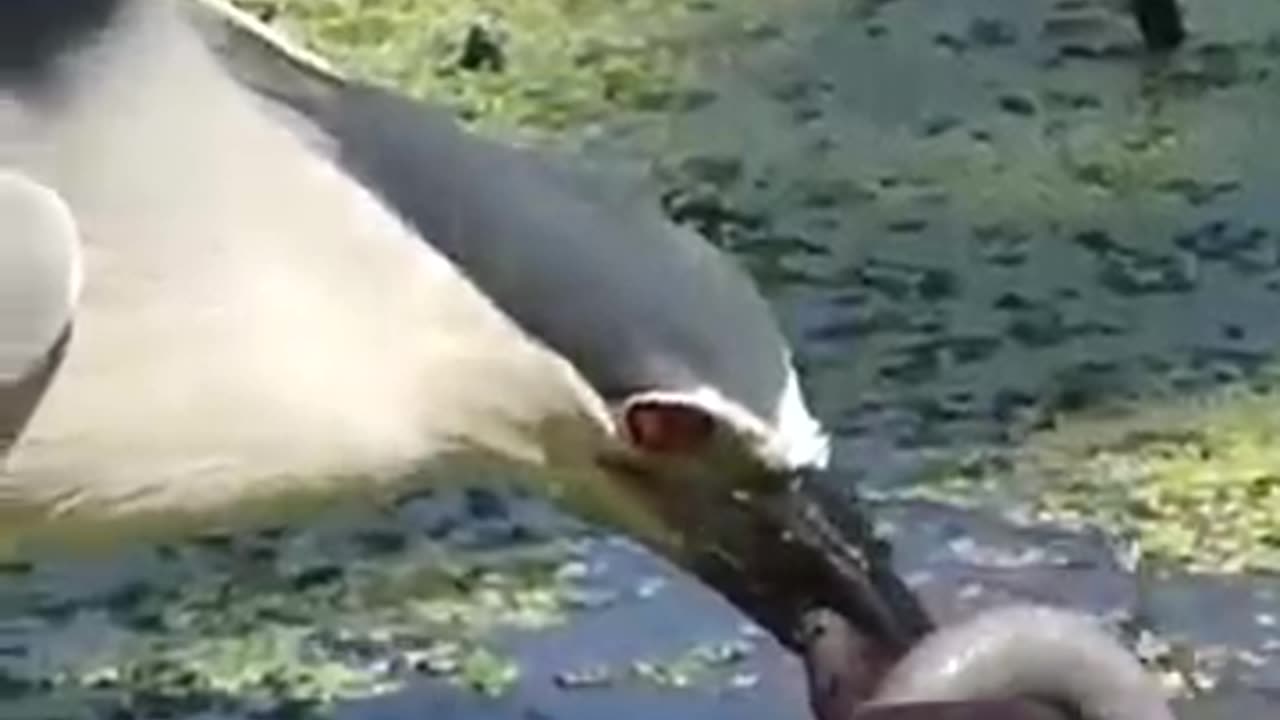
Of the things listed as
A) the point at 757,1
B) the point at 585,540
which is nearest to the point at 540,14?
the point at 757,1

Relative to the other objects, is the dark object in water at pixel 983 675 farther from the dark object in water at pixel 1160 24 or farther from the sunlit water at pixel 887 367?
the dark object in water at pixel 1160 24

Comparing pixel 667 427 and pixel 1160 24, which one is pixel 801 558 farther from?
pixel 1160 24

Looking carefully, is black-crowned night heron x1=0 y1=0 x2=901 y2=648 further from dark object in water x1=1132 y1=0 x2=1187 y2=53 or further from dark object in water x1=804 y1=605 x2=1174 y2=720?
dark object in water x1=1132 y1=0 x2=1187 y2=53

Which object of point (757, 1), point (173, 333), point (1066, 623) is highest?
point (173, 333)

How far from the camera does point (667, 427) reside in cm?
328

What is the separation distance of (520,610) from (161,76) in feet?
3.16

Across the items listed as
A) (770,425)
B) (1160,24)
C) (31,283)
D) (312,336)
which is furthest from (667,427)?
(1160,24)

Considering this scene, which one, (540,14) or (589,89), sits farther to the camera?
(540,14)

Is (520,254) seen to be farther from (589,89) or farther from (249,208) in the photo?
(589,89)

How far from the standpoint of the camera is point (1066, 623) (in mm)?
3547

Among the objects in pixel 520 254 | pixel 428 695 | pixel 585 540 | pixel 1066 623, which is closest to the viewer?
pixel 520 254

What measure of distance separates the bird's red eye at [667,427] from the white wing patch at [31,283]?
409mm

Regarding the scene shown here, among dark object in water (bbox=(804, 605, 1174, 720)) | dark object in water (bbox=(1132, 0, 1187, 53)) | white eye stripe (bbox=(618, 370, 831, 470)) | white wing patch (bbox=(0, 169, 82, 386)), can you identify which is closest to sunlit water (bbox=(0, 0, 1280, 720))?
dark object in water (bbox=(1132, 0, 1187, 53))

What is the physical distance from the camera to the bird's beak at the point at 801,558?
11.0ft
